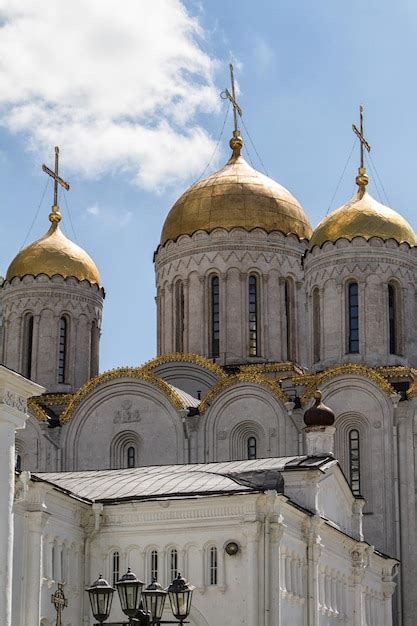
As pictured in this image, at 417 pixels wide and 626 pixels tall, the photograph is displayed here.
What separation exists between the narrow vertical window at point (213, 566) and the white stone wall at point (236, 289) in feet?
38.1

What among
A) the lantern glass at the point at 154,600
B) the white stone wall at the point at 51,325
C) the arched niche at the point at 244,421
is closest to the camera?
the lantern glass at the point at 154,600

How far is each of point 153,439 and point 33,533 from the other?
10484 mm

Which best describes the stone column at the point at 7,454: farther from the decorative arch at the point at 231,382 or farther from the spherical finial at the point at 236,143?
the spherical finial at the point at 236,143

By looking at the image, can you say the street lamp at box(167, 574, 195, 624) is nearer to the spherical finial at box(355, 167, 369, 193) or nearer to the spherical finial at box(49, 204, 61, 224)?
the spherical finial at box(355, 167, 369, 193)

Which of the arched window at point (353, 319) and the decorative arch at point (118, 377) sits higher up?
the arched window at point (353, 319)

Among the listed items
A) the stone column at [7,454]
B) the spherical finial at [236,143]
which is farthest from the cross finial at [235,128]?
the stone column at [7,454]

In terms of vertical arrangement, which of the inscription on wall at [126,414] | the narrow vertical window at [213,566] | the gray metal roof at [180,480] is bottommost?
the narrow vertical window at [213,566]

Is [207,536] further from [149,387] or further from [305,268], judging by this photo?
[305,268]

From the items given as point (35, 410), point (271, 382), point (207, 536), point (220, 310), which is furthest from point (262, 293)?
point (207, 536)

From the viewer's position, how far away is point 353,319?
116 ft

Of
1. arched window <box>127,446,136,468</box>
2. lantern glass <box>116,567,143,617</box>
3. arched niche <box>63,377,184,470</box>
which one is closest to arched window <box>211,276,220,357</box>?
arched niche <box>63,377,184,470</box>

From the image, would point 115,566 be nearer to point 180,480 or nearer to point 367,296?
point 180,480

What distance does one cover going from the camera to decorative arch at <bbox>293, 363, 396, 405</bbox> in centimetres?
3350

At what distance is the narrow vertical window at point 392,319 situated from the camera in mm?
35125
